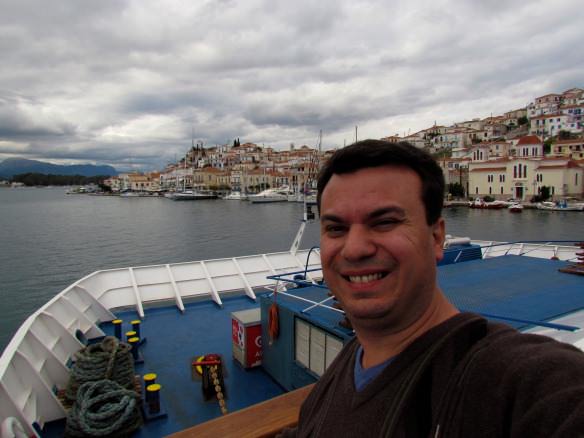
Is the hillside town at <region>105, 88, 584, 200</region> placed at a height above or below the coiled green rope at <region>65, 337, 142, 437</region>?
above

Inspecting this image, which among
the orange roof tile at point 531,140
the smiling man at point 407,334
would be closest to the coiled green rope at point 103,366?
the smiling man at point 407,334

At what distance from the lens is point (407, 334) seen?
966 mm

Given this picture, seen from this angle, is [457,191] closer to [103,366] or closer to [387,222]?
[103,366]

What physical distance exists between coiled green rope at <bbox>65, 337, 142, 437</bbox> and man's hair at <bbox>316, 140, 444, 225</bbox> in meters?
4.03

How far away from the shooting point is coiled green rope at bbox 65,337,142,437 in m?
3.85

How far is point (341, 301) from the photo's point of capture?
3.36 ft

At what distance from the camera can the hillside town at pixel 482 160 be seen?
52.9m

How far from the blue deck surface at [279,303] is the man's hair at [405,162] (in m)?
2.70

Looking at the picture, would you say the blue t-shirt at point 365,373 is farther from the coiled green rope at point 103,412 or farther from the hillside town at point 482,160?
the hillside town at point 482,160

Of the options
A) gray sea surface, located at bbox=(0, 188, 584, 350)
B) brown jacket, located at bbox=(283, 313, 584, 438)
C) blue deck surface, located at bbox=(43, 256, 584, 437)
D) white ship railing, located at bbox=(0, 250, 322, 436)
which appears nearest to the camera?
brown jacket, located at bbox=(283, 313, 584, 438)

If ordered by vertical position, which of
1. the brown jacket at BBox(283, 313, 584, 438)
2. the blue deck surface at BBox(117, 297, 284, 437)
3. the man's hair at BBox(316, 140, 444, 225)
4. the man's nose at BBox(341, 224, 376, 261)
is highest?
the man's hair at BBox(316, 140, 444, 225)

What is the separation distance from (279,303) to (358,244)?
3.86 m

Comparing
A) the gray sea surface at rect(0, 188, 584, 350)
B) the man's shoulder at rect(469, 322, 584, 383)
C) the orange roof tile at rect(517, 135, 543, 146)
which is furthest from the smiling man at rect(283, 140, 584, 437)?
the orange roof tile at rect(517, 135, 543, 146)

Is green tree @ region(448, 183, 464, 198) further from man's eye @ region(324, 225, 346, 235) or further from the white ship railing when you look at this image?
man's eye @ region(324, 225, 346, 235)
